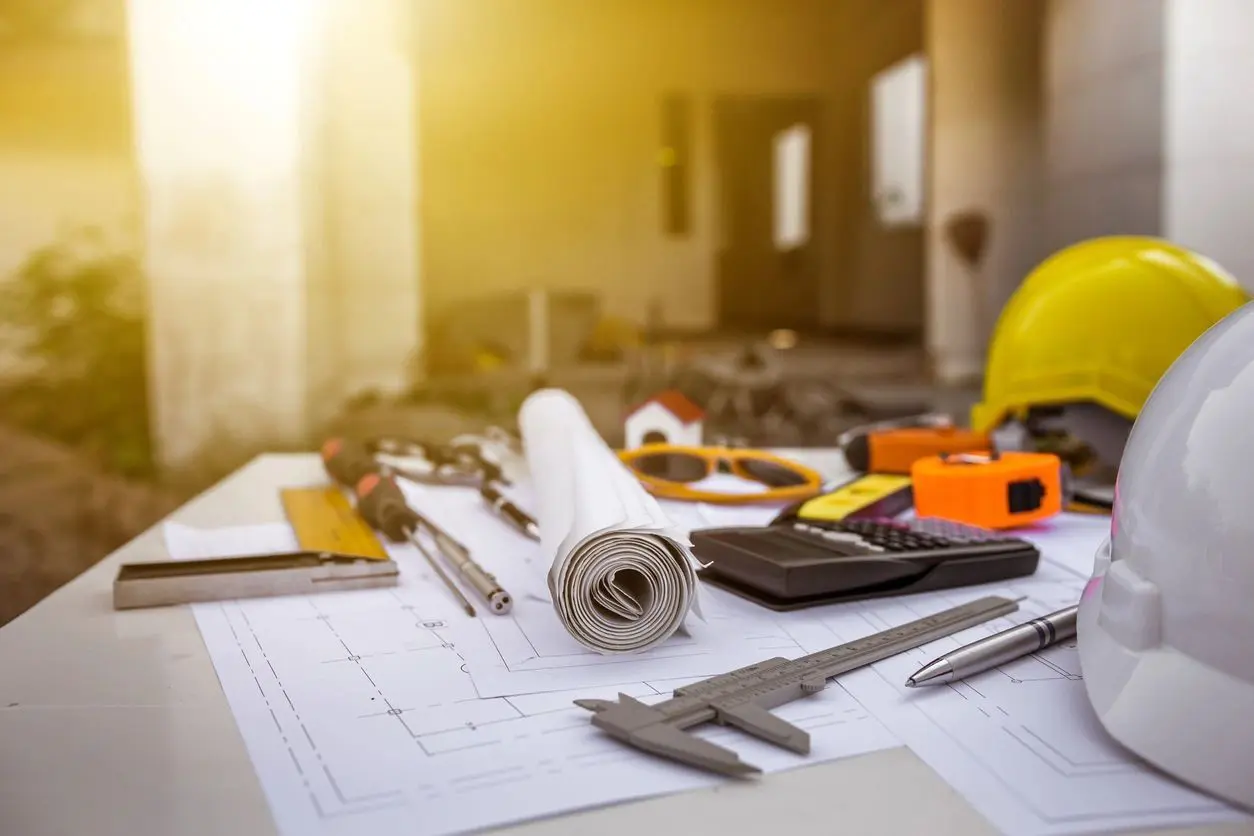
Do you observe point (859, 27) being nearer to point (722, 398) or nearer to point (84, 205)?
point (84, 205)

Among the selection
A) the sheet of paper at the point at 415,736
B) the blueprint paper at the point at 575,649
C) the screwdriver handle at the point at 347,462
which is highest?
the screwdriver handle at the point at 347,462

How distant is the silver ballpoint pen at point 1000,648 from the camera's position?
0.43 meters

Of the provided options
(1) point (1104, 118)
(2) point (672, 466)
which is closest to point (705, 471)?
(2) point (672, 466)

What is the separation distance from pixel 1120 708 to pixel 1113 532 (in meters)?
0.08

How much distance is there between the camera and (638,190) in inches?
267

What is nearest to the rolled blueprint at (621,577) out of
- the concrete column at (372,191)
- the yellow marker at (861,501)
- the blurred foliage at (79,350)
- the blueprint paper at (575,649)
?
the blueprint paper at (575,649)

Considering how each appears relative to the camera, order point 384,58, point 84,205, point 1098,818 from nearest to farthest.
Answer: point 1098,818
point 84,205
point 384,58

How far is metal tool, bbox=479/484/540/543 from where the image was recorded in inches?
27.8

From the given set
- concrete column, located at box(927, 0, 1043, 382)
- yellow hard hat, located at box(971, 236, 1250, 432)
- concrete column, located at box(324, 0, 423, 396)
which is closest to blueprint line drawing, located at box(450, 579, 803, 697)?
yellow hard hat, located at box(971, 236, 1250, 432)

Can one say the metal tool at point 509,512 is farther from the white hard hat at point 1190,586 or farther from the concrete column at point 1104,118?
the concrete column at point 1104,118

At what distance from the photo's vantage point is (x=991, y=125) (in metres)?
4.75

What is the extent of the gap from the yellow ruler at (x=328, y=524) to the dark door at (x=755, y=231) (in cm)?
751

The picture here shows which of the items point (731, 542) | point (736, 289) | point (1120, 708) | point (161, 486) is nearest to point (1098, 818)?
point (1120, 708)

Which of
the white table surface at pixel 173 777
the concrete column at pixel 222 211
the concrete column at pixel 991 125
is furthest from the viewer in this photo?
the concrete column at pixel 991 125
